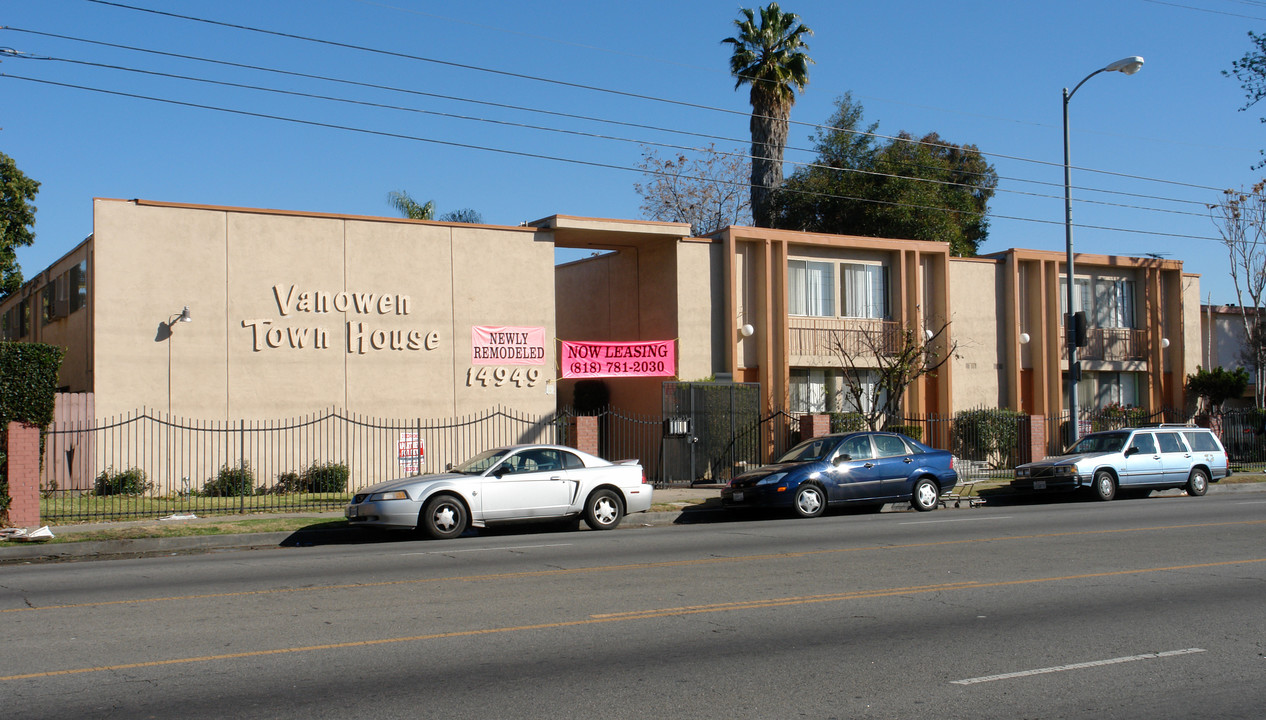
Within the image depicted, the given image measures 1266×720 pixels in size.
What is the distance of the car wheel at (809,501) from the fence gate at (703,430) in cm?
616

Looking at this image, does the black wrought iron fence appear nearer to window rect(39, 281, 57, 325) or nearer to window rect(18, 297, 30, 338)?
window rect(39, 281, 57, 325)

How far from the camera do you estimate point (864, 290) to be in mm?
29125

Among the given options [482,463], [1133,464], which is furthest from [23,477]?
[1133,464]

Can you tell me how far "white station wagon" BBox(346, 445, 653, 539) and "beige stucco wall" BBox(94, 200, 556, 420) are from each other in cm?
734

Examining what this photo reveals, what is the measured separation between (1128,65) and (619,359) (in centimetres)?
1283

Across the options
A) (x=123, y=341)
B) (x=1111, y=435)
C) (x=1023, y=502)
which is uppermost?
(x=123, y=341)

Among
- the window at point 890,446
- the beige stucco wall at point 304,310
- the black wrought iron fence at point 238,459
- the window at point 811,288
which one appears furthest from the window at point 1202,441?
the beige stucco wall at point 304,310

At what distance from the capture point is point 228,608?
9188 millimetres

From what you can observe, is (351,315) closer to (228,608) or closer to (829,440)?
(829,440)

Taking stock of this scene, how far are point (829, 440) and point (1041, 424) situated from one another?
11.3 metres

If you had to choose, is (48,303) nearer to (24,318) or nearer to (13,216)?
(24,318)

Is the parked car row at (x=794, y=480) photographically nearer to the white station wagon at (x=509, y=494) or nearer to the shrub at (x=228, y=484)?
the white station wagon at (x=509, y=494)

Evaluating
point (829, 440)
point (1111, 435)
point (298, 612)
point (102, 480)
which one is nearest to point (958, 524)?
point (829, 440)

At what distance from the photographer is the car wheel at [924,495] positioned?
19.7 m
